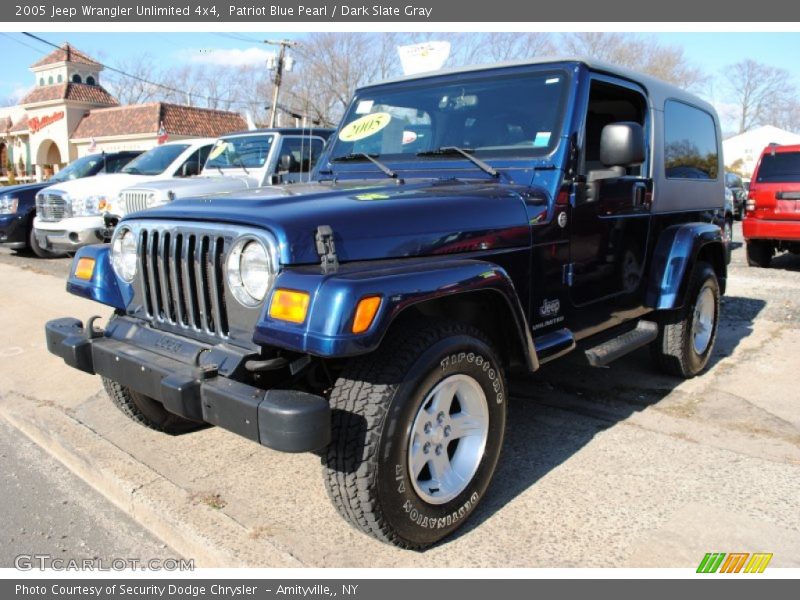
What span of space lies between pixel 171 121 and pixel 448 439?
3116cm

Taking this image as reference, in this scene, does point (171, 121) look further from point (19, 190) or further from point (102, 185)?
point (102, 185)

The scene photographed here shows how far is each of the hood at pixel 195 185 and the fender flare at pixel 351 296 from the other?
19.7 feet

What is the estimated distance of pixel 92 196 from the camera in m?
9.76

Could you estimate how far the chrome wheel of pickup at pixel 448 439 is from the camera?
2.59 m

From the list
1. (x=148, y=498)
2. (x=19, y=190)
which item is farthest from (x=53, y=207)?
(x=148, y=498)

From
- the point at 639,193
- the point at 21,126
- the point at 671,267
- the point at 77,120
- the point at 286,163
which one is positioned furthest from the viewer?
the point at 21,126

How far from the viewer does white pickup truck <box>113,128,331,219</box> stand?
8.16m

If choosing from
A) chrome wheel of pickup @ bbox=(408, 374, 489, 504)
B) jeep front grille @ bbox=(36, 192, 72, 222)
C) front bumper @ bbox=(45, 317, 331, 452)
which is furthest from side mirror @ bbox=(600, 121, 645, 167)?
jeep front grille @ bbox=(36, 192, 72, 222)

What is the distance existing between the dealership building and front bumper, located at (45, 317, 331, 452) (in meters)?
28.9

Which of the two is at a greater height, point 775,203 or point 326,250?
point 775,203

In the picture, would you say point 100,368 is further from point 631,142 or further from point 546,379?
point 546,379

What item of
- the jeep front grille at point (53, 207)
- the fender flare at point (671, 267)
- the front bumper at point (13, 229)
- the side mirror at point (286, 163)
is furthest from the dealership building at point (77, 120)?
the fender flare at point (671, 267)

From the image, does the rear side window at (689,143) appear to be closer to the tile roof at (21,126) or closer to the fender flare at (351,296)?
the fender flare at (351,296)

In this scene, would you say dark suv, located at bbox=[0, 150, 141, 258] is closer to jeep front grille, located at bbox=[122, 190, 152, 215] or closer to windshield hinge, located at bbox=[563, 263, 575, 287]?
jeep front grille, located at bbox=[122, 190, 152, 215]
